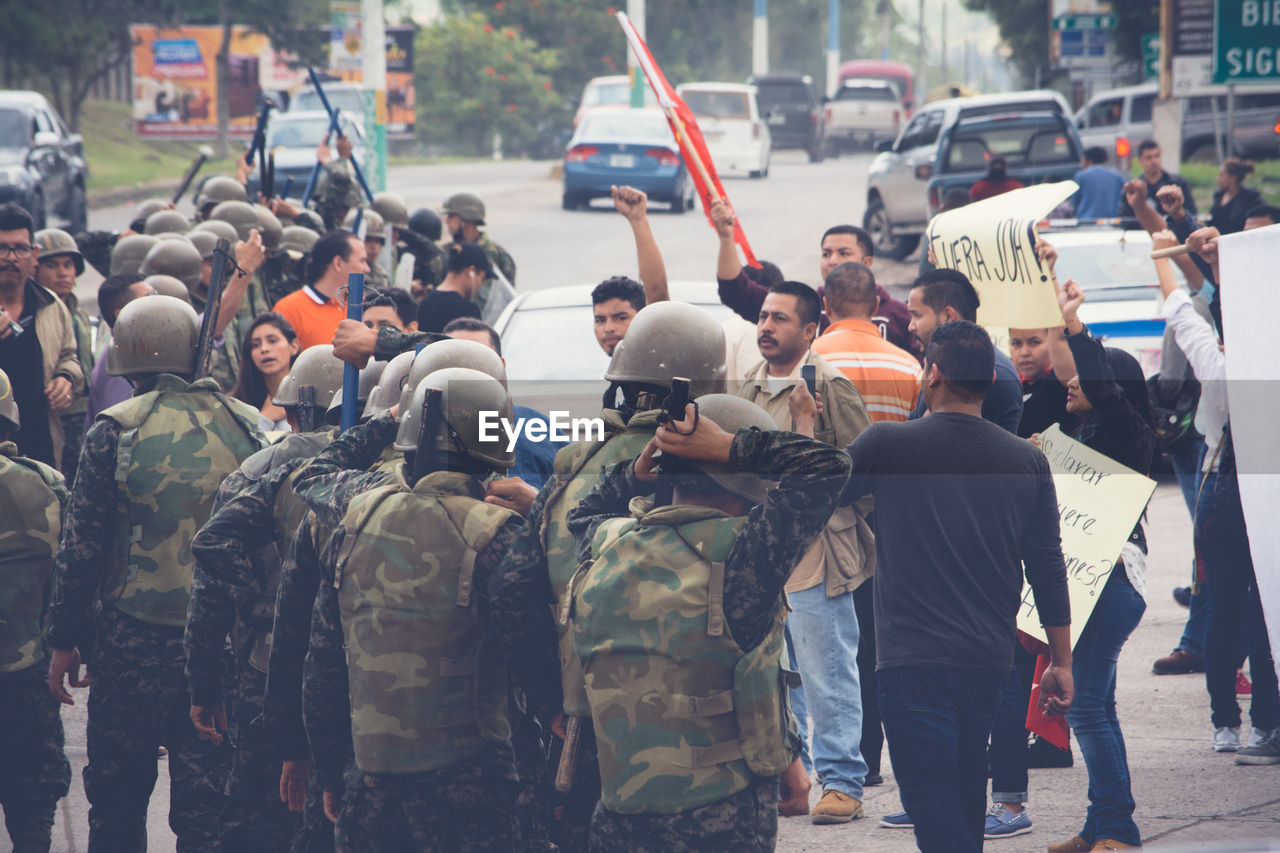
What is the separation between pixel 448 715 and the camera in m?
3.83

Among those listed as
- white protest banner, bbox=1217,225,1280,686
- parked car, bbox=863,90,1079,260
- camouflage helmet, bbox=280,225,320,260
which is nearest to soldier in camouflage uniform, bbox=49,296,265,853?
white protest banner, bbox=1217,225,1280,686

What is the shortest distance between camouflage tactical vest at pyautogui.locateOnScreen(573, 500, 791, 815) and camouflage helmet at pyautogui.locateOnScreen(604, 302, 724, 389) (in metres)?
0.71

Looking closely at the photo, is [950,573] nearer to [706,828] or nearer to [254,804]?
[706,828]

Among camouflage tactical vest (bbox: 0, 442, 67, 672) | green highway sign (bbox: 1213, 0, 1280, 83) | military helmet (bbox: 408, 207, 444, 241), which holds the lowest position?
camouflage tactical vest (bbox: 0, 442, 67, 672)

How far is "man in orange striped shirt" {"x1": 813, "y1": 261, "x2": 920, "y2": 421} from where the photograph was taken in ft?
18.2

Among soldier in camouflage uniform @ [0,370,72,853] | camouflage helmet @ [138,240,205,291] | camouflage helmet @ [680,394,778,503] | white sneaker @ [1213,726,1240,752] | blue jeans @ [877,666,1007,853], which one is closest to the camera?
camouflage helmet @ [680,394,778,503]

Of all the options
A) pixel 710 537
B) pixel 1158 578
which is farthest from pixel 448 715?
pixel 1158 578

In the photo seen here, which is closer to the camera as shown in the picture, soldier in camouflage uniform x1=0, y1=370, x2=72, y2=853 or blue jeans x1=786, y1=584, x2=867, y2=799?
soldier in camouflage uniform x1=0, y1=370, x2=72, y2=853

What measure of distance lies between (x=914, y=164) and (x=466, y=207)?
10.5 m

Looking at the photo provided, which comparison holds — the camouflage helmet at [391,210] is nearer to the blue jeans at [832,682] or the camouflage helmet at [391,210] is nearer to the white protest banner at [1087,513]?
the blue jeans at [832,682]

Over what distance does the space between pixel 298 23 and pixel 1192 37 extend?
29282 mm

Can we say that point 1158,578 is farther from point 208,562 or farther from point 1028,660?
point 208,562

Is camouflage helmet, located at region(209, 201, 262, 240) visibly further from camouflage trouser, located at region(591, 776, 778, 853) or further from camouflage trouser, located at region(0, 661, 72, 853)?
camouflage trouser, located at region(591, 776, 778, 853)

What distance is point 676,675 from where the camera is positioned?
→ 3459 mm
